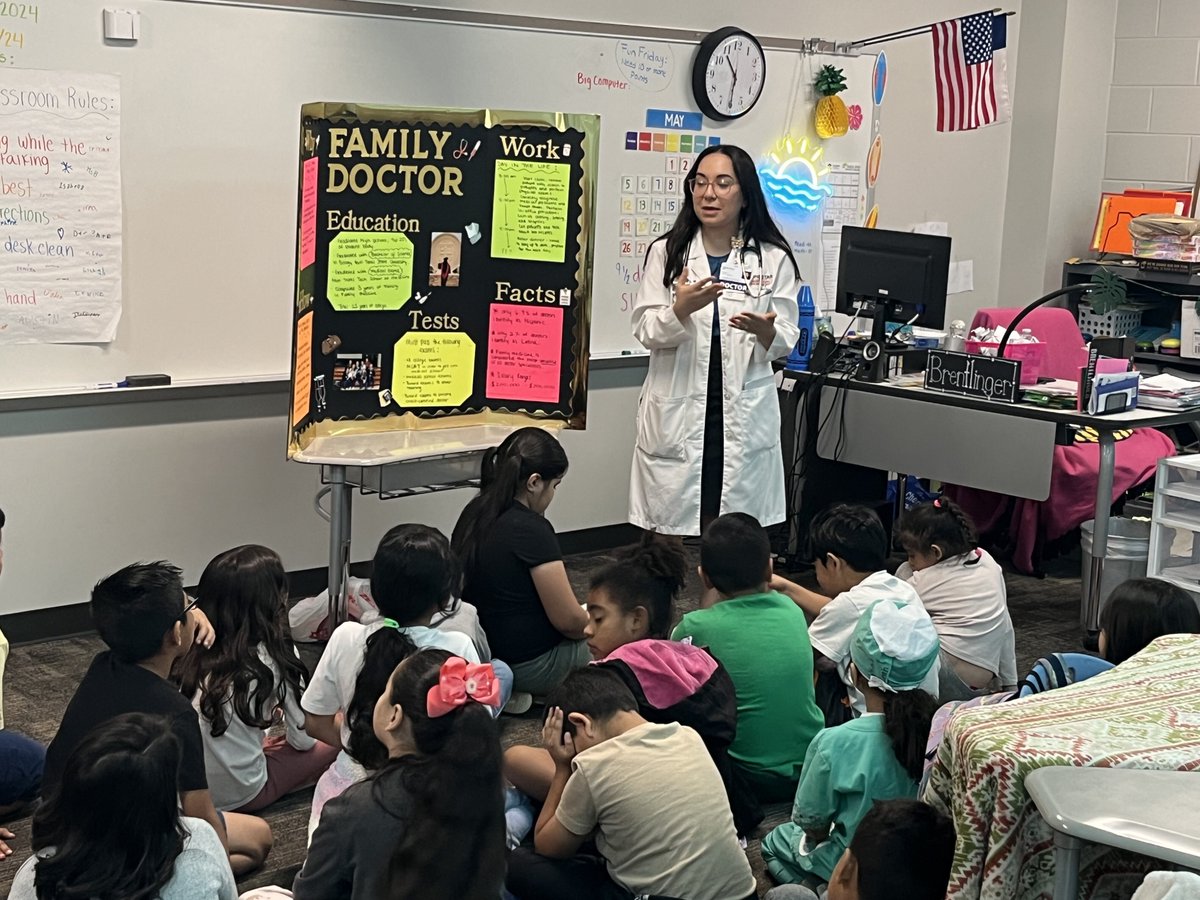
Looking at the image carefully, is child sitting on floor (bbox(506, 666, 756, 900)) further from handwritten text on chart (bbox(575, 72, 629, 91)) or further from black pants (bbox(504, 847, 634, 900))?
handwritten text on chart (bbox(575, 72, 629, 91))

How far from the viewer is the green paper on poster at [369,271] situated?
3.86 m

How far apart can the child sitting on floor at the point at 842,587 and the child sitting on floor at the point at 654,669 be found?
35cm

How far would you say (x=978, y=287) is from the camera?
22.3 ft

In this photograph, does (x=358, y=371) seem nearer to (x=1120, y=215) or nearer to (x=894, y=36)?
(x=894, y=36)

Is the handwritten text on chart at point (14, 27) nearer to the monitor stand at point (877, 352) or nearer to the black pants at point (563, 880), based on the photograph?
the black pants at point (563, 880)

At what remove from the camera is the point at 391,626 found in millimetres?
2904

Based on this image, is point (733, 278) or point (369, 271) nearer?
point (369, 271)

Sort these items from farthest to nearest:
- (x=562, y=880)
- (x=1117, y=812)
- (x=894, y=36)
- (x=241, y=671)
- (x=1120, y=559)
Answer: (x=894, y=36)
(x=1120, y=559)
(x=241, y=671)
(x=562, y=880)
(x=1117, y=812)

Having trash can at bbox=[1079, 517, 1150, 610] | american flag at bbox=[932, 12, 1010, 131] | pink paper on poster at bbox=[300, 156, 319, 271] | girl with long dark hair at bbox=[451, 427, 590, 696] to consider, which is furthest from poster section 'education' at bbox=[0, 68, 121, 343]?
american flag at bbox=[932, 12, 1010, 131]

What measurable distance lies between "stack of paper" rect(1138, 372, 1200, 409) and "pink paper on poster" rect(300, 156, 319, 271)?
2641 mm

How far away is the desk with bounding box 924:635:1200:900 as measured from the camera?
5.80 ft

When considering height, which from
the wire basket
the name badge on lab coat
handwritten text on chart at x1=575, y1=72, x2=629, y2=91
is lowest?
the wire basket

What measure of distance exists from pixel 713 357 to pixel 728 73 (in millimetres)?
1610

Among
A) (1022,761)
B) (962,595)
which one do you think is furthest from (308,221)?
(1022,761)
